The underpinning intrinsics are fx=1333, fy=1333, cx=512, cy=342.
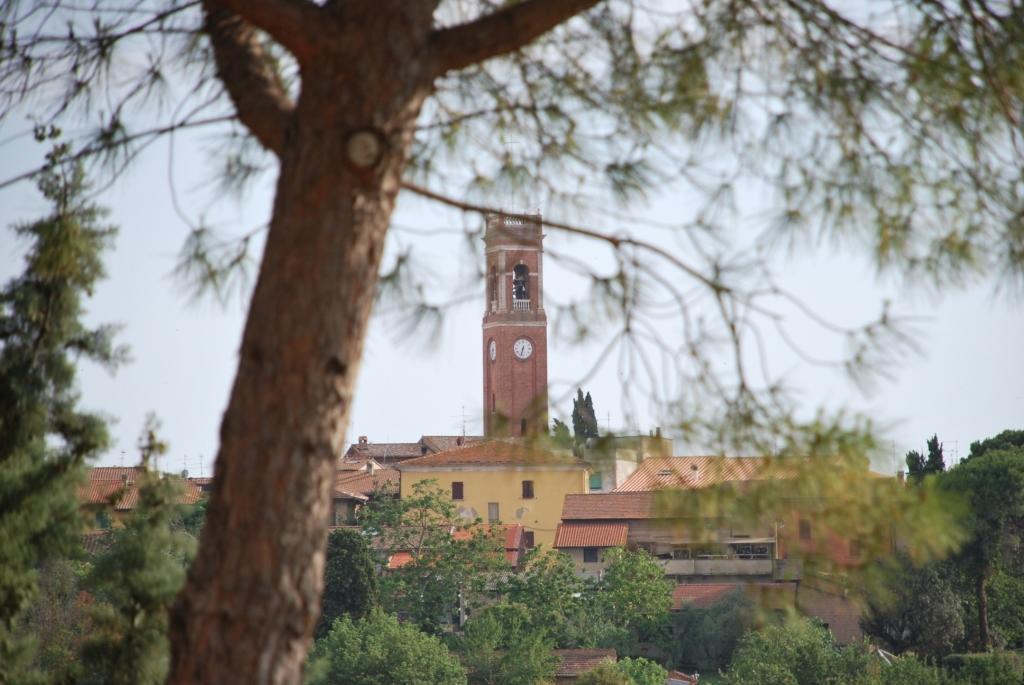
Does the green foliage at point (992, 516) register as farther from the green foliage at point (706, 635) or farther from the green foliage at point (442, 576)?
the green foliage at point (442, 576)

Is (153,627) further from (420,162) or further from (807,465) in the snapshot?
(807,465)

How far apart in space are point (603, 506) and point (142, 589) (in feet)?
111

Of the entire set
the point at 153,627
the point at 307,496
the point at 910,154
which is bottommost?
the point at 153,627

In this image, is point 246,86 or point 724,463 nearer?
point 246,86

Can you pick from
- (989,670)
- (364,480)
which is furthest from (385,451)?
(989,670)

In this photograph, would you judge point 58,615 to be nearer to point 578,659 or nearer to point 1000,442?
point 578,659

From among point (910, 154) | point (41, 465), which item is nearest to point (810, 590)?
point (910, 154)

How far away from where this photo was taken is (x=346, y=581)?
30531 mm

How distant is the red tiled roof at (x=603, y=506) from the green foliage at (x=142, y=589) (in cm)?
3239

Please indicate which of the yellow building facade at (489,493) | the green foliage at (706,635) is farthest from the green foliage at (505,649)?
the yellow building facade at (489,493)

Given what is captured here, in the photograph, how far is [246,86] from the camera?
3066mm

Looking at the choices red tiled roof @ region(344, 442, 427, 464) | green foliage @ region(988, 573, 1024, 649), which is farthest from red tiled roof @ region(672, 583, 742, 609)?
red tiled roof @ region(344, 442, 427, 464)

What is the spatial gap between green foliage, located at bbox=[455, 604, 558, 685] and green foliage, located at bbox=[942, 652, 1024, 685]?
847cm

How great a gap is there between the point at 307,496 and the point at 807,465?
1.26 m
